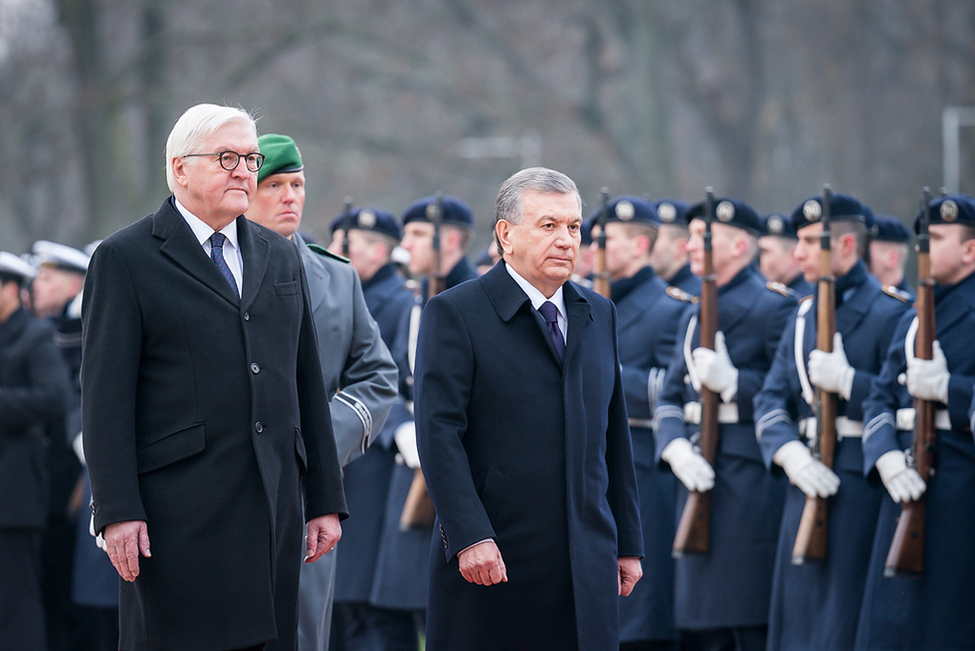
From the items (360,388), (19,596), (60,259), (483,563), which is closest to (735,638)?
(360,388)

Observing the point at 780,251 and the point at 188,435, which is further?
the point at 780,251

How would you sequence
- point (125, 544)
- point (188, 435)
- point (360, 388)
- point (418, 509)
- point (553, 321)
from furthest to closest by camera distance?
point (418, 509)
point (360, 388)
point (553, 321)
point (188, 435)
point (125, 544)

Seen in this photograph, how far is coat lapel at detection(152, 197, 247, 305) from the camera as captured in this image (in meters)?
3.90

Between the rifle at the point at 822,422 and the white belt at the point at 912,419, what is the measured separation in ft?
1.26

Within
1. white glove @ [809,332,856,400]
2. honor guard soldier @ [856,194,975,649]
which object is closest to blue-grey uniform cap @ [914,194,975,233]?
honor guard soldier @ [856,194,975,649]

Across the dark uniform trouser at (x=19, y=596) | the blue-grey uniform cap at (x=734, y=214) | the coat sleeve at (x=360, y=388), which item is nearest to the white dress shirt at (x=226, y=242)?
the coat sleeve at (x=360, y=388)

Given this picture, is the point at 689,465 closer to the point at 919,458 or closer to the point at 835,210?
the point at 919,458

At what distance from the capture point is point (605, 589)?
13.6 ft

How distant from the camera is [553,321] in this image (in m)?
4.29

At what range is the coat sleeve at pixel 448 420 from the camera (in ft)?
13.1

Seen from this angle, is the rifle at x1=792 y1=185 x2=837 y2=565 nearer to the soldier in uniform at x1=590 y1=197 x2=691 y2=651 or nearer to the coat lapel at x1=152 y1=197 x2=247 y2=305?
the soldier in uniform at x1=590 y1=197 x2=691 y2=651

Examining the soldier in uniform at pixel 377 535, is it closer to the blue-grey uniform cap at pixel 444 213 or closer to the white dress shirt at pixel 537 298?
the blue-grey uniform cap at pixel 444 213

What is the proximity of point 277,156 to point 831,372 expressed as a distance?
2622mm

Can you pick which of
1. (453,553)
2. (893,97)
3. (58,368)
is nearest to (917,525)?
(453,553)
